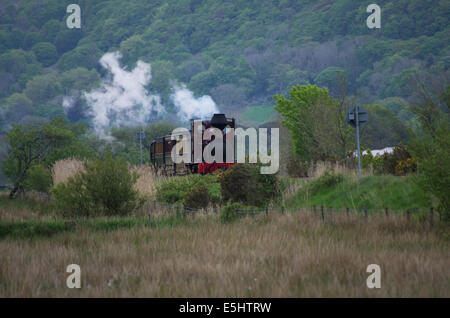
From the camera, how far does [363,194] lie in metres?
12.9

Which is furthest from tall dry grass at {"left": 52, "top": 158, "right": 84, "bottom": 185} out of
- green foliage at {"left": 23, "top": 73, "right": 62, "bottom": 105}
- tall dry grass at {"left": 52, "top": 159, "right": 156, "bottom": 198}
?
green foliage at {"left": 23, "top": 73, "right": 62, "bottom": 105}

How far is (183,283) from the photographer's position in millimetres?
5426

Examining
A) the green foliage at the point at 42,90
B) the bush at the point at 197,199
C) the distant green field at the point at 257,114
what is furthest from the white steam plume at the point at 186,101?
the bush at the point at 197,199

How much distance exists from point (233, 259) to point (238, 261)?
0.31 m

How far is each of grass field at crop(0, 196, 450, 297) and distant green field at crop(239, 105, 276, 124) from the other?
111804 mm

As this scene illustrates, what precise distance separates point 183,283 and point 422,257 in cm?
344

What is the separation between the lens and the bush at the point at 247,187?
1465 cm

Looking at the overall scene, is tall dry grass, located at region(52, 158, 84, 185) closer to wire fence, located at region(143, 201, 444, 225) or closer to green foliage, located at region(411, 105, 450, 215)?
wire fence, located at region(143, 201, 444, 225)

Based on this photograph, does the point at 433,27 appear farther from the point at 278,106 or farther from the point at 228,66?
the point at 278,106

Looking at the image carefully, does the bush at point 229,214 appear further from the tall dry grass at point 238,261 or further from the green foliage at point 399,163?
the green foliage at point 399,163

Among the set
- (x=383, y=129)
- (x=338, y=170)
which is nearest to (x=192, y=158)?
(x=338, y=170)

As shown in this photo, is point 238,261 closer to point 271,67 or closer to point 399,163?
point 399,163

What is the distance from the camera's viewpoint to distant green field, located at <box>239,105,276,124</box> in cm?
12344
